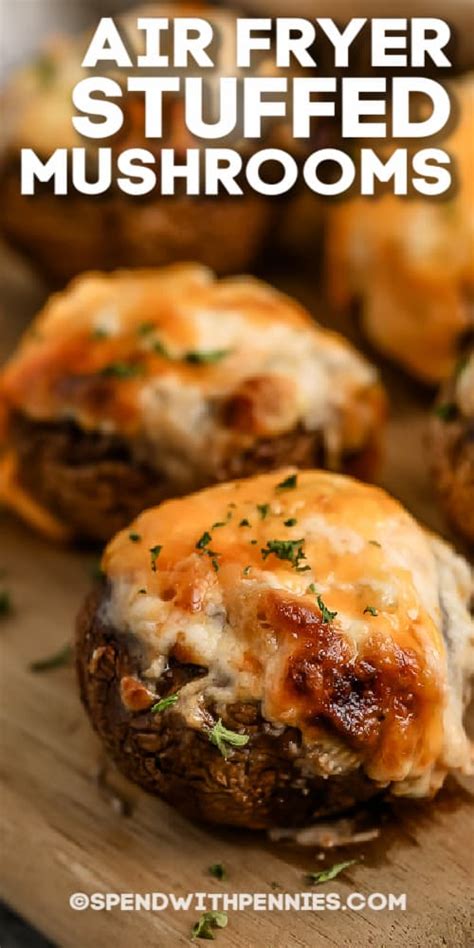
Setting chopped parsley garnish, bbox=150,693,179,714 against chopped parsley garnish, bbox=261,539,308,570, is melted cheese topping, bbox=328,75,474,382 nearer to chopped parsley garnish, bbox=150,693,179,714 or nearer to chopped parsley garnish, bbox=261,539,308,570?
chopped parsley garnish, bbox=261,539,308,570

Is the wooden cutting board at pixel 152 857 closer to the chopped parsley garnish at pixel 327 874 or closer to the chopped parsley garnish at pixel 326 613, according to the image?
the chopped parsley garnish at pixel 327 874

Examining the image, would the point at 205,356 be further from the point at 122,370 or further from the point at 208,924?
the point at 208,924

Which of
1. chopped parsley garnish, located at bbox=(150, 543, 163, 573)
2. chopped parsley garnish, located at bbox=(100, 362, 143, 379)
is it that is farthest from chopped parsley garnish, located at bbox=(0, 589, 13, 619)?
chopped parsley garnish, located at bbox=(150, 543, 163, 573)

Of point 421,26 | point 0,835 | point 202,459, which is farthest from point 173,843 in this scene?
point 421,26

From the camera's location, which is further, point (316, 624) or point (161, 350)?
point (161, 350)

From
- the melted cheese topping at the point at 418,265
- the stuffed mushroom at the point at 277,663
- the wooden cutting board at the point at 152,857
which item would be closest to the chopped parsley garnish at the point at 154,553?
the stuffed mushroom at the point at 277,663

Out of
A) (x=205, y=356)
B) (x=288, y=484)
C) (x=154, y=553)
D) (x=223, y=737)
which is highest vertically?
(x=205, y=356)

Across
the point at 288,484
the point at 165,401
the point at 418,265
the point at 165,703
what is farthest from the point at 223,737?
the point at 418,265
